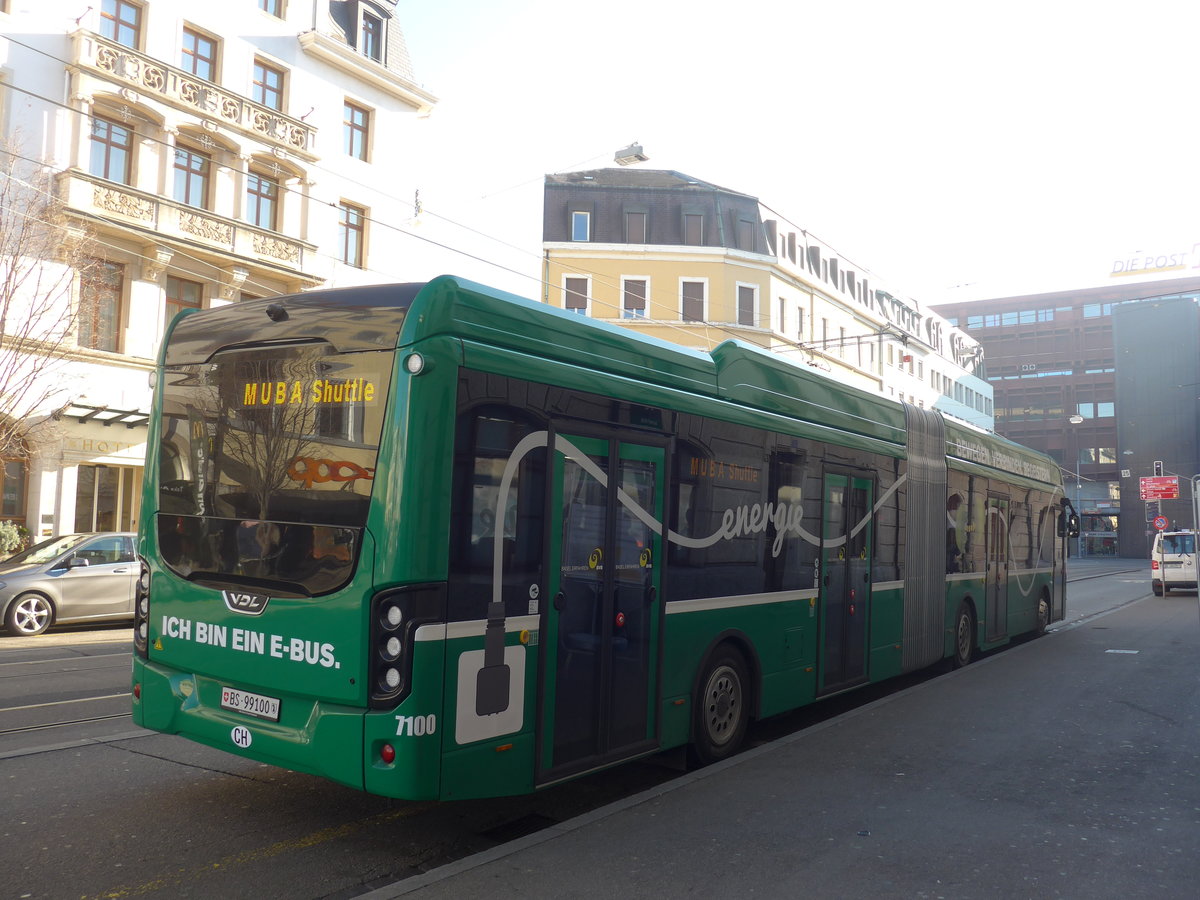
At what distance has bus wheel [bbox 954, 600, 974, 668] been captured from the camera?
40.4 ft

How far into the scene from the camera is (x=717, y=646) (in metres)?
7.03

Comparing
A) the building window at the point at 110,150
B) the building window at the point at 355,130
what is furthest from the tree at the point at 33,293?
the building window at the point at 355,130

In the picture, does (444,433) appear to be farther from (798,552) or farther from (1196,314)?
(1196,314)

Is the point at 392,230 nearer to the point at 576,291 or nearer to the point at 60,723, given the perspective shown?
the point at 576,291

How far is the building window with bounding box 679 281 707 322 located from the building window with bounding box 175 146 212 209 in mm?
24876

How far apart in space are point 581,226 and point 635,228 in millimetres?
2501

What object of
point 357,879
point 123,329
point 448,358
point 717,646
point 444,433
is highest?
point 123,329

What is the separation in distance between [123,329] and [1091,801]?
23.0 m

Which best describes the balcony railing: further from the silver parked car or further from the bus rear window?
the bus rear window

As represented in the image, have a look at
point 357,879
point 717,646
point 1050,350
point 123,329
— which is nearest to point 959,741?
point 717,646

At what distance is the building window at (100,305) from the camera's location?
20.2m

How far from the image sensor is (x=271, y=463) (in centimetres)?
523

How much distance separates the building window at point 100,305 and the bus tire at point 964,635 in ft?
56.6

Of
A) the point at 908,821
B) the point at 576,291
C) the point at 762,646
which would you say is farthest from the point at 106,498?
the point at 576,291
